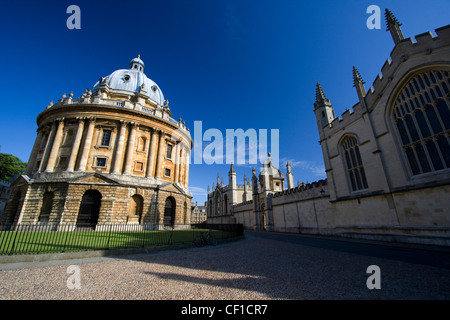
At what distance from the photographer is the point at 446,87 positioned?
10.1 metres

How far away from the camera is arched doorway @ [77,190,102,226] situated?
19.0 meters

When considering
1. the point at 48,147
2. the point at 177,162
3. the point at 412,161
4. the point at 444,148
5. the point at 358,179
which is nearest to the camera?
the point at 444,148

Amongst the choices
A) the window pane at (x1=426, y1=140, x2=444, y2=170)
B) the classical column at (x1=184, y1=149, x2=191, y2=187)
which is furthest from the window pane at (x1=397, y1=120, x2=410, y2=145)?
the classical column at (x1=184, y1=149, x2=191, y2=187)

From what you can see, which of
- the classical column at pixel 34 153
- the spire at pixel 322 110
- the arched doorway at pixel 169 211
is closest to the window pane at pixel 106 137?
the classical column at pixel 34 153

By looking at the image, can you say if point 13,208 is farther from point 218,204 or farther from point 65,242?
point 218,204

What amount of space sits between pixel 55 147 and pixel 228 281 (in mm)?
27227

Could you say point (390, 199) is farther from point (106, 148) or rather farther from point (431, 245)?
point (106, 148)

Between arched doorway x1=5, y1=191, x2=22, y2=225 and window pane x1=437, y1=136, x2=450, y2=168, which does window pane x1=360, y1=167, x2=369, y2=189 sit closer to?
window pane x1=437, y1=136, x2=450, y2=168

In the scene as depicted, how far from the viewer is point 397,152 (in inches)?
462

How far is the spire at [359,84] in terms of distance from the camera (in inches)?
575

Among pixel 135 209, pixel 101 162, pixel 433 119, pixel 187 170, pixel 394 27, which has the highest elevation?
pixel 394 27

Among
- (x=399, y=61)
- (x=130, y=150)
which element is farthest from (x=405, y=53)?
(x=130, y=150)
